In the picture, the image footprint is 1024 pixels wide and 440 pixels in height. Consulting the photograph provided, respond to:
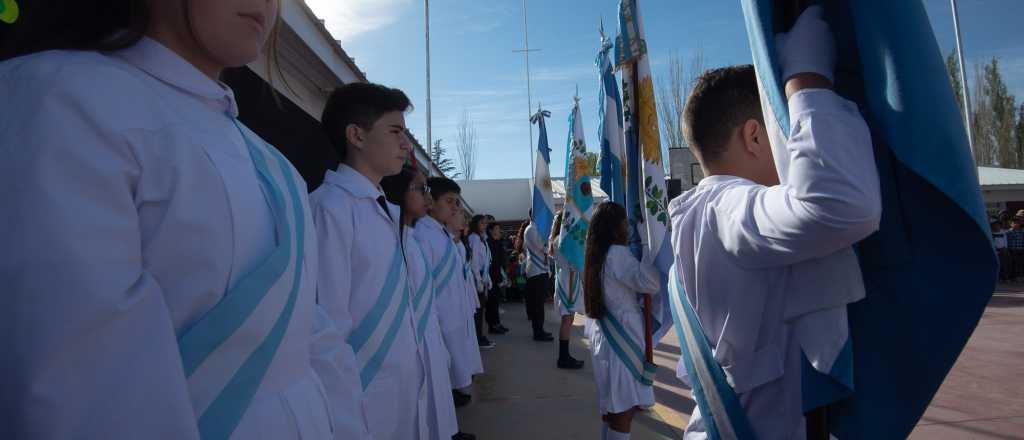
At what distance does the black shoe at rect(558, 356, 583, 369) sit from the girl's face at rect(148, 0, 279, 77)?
5.98 metres

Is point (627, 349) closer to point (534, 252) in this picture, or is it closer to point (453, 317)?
point (453, 317)

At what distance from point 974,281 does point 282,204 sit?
1.35 m

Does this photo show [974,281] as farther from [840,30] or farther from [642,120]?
[642,120]

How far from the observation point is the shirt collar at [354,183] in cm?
244

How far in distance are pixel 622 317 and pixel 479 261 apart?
603 cm

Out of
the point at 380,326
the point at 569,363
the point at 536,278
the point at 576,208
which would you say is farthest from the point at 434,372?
the point at 536,278

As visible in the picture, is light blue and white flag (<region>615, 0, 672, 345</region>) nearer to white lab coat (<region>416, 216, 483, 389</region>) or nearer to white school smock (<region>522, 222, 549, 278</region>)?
white lab coat (<region>416, 216, 483, 389</region>)

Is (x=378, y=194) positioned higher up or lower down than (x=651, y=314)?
higher up

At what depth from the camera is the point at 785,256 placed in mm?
1259

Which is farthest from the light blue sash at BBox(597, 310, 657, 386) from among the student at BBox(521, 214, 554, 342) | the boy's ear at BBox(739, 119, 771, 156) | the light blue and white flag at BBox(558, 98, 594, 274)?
the student at BBox(521, 214, 554, 342)

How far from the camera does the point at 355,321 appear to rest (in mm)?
2266

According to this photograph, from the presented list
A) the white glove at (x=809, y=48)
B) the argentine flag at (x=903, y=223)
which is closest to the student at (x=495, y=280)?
the argentine flag at (x=903, y=223)

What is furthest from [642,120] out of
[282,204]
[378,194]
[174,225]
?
[174,225]

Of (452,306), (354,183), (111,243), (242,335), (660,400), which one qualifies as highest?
(354,183)
